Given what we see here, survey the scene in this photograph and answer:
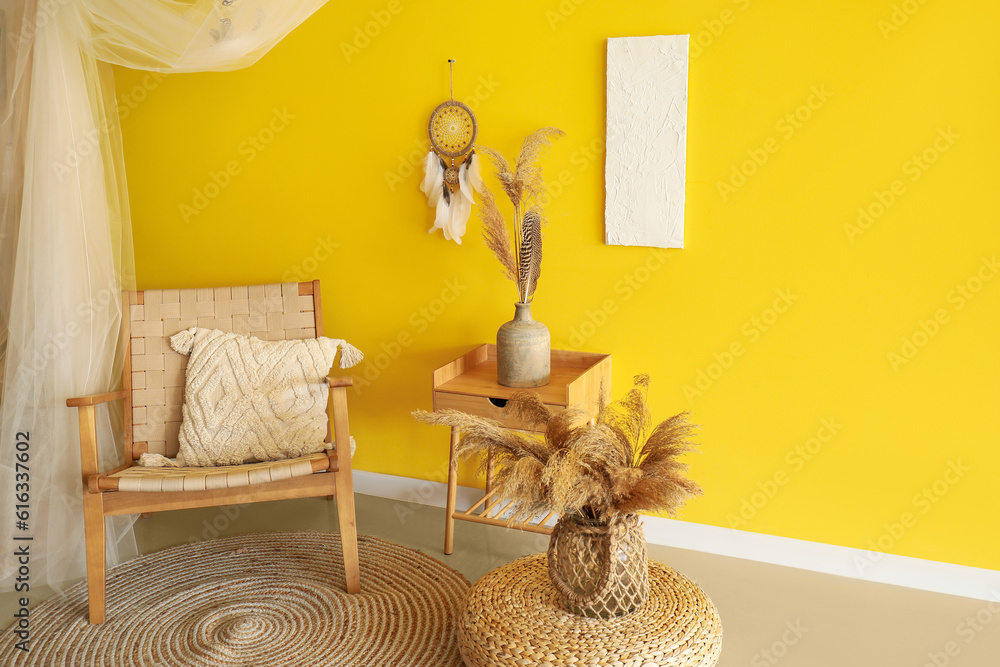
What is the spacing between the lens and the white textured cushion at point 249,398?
264 centimetres

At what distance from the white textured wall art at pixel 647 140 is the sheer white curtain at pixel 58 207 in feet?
3.45

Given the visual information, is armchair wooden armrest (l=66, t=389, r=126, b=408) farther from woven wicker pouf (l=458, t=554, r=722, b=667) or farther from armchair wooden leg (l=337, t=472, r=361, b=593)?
woven wicker pouf (l=458, t=554, r=722, b=667)

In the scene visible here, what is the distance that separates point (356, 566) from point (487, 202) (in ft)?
4.04

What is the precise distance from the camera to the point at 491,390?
8.23ft

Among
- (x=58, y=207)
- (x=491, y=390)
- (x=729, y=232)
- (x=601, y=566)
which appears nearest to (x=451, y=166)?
(x=491, y=390)

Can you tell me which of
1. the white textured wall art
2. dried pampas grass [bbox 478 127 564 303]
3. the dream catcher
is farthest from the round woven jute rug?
the white textured wall art

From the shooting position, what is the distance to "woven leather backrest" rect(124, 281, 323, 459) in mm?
2734

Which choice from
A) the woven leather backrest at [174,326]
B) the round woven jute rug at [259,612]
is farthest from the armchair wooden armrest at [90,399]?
the round woven jute rug at [259,612]

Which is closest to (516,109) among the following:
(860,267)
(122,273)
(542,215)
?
(542,215)

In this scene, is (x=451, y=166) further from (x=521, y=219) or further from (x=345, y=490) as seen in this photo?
(x=345, y=490)

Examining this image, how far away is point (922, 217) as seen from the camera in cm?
227

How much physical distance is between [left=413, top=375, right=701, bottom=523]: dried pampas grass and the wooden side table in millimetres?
356

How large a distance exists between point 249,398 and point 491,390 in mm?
872

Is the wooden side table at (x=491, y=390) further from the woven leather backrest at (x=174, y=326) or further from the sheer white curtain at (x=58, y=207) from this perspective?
the sheer white curtain at (x=58, y=207)
